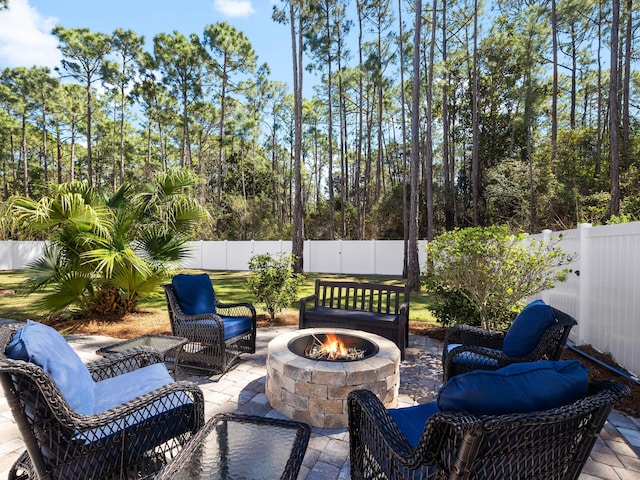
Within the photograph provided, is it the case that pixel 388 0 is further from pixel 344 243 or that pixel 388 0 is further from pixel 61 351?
pixel 61 351

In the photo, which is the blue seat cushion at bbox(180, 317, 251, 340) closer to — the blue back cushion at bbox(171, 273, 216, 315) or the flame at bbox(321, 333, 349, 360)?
the blue back cushion at bbox(171, 273, 216, 315)

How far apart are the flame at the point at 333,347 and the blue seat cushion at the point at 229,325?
103cm

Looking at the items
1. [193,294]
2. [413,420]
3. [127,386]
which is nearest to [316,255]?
[193,294]

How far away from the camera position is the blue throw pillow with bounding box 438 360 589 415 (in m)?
1.16

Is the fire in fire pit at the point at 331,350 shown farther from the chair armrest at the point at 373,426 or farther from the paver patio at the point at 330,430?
the chair armrest at the point at 373,426

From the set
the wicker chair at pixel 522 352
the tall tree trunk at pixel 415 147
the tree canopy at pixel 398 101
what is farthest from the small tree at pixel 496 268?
the tree canopy at pixel 398 101

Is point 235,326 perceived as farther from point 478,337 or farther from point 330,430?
point 478,337

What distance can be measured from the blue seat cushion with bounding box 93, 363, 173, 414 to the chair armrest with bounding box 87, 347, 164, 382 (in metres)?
0.12

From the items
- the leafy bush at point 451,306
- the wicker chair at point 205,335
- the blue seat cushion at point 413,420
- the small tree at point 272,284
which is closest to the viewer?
the blue seat cushion at point 413,420

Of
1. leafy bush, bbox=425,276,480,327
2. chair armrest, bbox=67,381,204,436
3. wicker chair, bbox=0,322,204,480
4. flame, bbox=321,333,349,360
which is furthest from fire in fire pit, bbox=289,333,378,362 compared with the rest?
leafy bush, bbox=425,276,480,327

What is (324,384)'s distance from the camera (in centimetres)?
253

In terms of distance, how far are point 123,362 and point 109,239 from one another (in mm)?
3035

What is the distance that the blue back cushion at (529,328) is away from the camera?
2459 millimetres

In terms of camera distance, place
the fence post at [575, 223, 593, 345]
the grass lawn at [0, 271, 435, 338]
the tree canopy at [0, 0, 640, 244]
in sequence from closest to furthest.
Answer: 1. the fence post at [575, 223, 593, 345]
2. the grass lawn at [0, 271, 435, 338]
3. the tree canopy at [0, 0, 640, 244]
